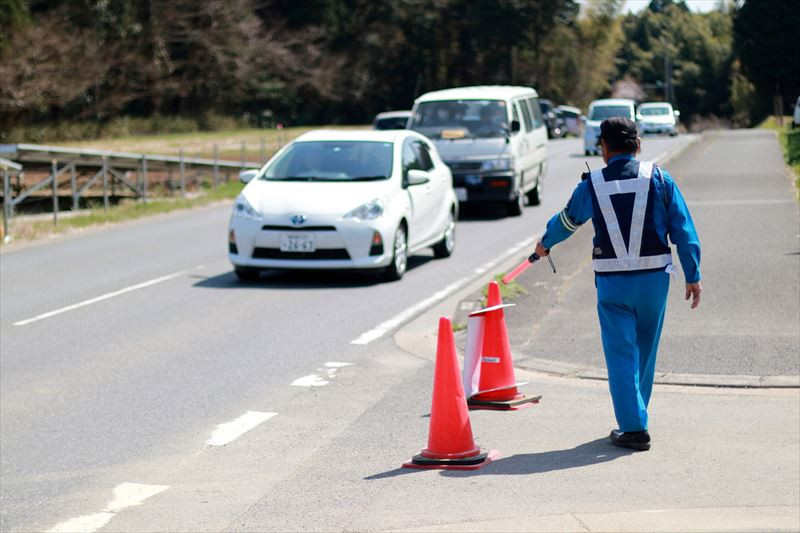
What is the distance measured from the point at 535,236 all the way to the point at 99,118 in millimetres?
46262

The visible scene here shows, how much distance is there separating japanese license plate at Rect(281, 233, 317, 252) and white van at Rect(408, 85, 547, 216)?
26.5ft

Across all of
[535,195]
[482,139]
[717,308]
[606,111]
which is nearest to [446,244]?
[482,139]

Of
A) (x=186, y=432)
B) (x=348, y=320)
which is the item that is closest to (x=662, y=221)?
(x=186, y=432)

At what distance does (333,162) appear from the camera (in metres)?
15.1

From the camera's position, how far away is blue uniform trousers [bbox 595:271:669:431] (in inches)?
263

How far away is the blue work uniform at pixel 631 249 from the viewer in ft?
21.9

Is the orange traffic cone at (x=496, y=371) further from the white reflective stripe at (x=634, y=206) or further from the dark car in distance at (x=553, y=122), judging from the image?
the dark car in distance at (x=553, y=122)

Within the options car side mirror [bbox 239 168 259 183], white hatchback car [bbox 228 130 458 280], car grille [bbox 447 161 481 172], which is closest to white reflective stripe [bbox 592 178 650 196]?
white hatchback car [bbox 228 130 458 280]

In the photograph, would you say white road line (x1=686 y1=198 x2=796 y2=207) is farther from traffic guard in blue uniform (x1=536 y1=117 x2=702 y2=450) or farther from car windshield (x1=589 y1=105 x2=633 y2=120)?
car windshield (x1=589 y1=105 x2=633 y2=120)

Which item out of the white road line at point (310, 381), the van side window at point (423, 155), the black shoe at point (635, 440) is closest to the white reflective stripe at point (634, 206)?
the black shoe at point (635, 440)

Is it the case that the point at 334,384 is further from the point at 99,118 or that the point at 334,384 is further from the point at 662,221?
the point at 99,118

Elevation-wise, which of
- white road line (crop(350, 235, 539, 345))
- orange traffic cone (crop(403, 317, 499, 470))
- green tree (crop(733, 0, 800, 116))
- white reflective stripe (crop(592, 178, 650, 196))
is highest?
green tree (crop(733, 0, 800, 116))

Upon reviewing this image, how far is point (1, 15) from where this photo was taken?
156 ft

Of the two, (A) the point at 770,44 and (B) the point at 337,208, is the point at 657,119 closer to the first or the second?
(A) the point at 770,44
